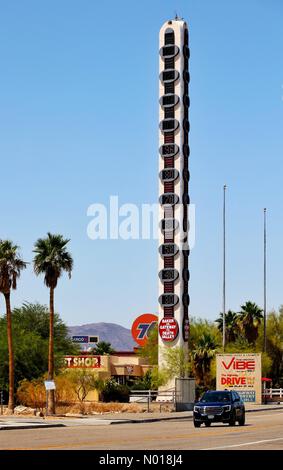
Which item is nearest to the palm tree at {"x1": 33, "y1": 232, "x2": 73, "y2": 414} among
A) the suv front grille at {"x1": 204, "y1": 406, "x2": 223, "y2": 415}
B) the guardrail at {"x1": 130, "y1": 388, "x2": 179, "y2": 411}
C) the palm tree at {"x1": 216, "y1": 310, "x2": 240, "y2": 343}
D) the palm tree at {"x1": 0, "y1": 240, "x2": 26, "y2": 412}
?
the palm tree at {"x1": 0, "y1": 240, "x2": 26, "y2": 412}

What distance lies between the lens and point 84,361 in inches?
3767

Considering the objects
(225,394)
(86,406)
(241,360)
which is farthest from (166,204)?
(225,394)

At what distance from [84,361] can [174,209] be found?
17926 mm

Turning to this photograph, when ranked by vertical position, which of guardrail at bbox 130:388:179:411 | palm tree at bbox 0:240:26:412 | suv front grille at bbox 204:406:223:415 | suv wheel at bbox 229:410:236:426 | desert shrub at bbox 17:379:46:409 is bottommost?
guardrail at bbox 130:388:179:411

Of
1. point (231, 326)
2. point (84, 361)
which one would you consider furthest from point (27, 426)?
point (231, 326)

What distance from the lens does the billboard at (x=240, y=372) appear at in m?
80.4

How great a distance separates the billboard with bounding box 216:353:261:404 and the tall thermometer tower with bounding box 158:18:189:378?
1097 cm

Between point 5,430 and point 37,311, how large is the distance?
219 ft

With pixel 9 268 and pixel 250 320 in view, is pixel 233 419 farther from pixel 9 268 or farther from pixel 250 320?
pixel 250 320

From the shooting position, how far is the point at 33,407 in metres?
67.8

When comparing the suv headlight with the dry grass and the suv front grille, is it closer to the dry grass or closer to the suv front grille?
the suv front grille

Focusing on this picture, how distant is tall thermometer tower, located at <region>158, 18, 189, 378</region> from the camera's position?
92.6 meters

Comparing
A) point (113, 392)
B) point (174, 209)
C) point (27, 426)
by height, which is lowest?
point (113, 392)
